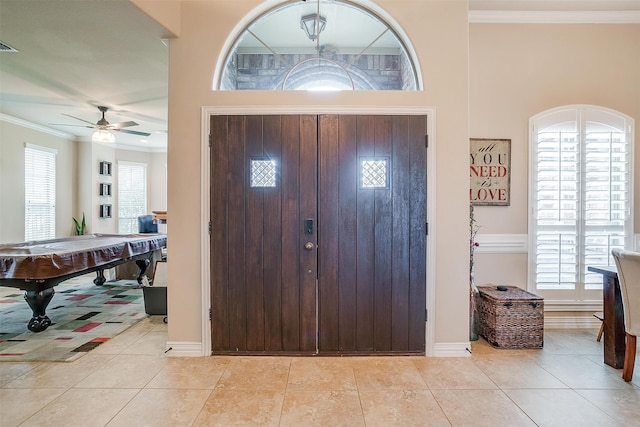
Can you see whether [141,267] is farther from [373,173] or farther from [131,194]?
[373,173]

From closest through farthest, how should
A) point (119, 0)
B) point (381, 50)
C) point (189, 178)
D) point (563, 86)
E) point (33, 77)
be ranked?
point (119, 0), point (189, 178), point (381, 50), point (563, 86), point (33, 77)

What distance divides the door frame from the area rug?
1.19 meters

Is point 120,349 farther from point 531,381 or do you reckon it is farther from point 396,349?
point 531,381

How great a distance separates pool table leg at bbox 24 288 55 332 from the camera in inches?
124

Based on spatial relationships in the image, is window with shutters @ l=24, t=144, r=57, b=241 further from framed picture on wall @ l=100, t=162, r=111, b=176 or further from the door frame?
the door frame

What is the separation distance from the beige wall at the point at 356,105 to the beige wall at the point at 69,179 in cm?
480

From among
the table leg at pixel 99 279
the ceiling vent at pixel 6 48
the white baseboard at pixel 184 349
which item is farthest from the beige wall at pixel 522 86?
the table leg at pixel 99 279

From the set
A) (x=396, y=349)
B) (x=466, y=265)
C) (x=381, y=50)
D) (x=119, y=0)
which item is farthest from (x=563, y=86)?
(x=119, y=0)

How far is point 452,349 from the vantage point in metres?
2.66

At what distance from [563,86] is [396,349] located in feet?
10.6

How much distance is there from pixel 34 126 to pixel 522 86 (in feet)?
25.6

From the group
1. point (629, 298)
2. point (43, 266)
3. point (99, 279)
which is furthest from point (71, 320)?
point (629, 298)

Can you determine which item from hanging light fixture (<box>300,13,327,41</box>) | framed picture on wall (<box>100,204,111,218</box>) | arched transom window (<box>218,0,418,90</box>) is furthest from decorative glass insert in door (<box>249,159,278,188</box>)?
framed picture on wall (<box>100,204,111,218</box>)

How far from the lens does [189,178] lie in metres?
2.64
